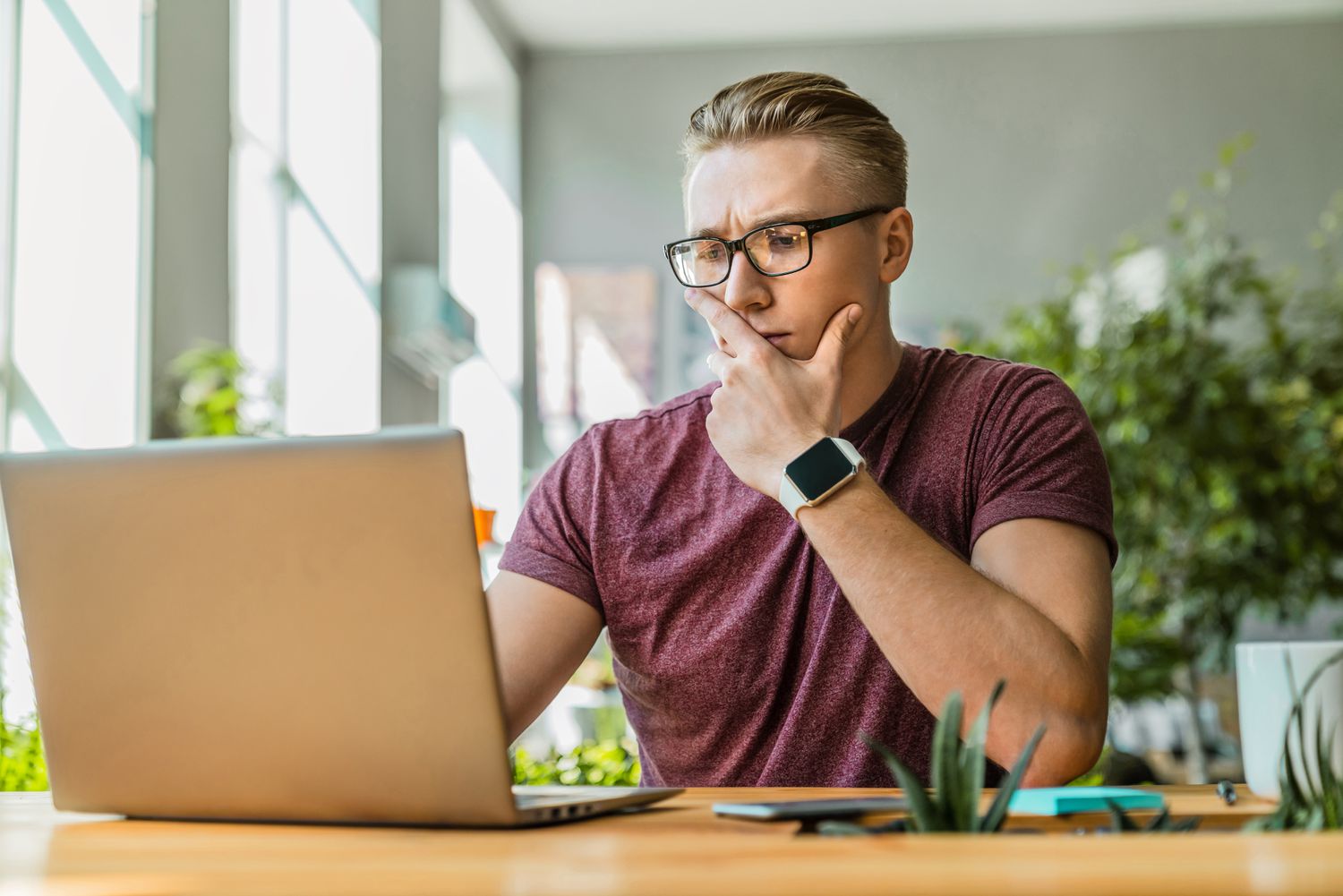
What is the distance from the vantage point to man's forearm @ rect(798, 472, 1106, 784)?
1114 mm

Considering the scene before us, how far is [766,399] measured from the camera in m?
1.37

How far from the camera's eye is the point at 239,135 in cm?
Answer: 407

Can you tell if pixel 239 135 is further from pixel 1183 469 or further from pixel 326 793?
pixel 326 793

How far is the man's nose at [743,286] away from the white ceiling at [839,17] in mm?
5208

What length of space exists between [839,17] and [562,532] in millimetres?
5509

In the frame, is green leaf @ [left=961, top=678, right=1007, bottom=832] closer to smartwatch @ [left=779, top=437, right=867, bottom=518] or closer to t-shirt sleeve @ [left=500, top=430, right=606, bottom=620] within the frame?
smartwatch @ [left=779, top=437, right=867, bottom=518]

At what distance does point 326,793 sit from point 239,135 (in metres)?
3.60

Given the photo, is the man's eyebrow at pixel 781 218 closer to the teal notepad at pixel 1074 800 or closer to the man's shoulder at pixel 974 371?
the man's shoulder at pixel 974 371

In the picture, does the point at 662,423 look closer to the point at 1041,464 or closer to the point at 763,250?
the point at 763,250

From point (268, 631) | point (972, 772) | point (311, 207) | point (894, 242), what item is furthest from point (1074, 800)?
point (311, 207)

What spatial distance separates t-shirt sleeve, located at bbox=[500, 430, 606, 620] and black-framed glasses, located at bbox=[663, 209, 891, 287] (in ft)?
0.85

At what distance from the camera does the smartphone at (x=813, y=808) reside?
83 cm

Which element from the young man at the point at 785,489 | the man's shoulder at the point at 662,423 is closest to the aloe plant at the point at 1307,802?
the young man at the point at 785,489

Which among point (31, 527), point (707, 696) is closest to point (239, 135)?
point (707, 696)
